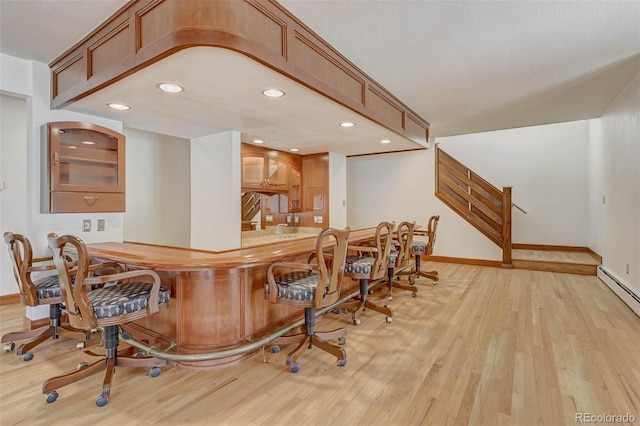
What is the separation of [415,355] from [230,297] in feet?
4.80

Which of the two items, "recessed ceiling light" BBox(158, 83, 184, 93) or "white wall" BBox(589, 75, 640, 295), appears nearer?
"recessed ceiling light" BBox(158, 83, 184, 93)

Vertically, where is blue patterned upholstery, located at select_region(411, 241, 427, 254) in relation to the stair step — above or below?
above

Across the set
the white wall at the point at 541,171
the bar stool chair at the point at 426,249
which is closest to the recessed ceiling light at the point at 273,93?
the bar stool chair at the point at 426,249

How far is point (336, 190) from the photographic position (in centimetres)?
571

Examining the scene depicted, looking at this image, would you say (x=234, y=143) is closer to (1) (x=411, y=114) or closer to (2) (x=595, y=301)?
(1) (x=411, y=114)

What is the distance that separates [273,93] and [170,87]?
2.47 feet

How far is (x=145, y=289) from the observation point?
2.16 meters

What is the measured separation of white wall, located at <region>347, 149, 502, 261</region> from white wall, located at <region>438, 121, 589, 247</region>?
1.27 m

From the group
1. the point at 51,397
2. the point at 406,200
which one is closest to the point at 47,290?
the point at 51,397

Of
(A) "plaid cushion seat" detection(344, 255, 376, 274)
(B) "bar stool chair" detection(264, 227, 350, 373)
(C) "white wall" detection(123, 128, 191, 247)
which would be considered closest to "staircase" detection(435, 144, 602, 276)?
(A) "plaid cushion seat" detection(344, 255, 376, 274)

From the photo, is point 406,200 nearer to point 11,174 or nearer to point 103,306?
point 103,306

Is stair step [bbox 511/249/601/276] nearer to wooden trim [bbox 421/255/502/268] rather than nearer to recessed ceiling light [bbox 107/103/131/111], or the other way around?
wooden trim [bbox 421/255/502/268]

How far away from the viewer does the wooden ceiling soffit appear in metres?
1.64

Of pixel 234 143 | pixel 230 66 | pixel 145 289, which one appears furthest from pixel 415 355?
pixel 234 143
